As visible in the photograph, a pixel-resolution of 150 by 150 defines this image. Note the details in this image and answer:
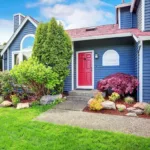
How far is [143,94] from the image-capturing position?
6.69 metres

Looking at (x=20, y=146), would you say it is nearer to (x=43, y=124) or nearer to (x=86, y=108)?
(x=43, y=124)

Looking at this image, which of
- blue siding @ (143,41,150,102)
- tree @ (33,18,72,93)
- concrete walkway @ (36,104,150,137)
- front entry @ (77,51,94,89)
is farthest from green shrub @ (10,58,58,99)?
blue siding @ (143,41,150,102)

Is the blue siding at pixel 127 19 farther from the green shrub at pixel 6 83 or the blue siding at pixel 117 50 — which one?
the green shrub at pixel 6 83

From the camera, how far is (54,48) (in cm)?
758

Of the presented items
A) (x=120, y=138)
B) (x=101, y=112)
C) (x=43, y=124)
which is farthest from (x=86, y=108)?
(x=120, y=138)

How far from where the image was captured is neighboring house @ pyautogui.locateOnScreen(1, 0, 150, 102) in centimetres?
777

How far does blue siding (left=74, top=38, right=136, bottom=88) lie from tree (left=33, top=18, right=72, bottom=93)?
69.2 inches

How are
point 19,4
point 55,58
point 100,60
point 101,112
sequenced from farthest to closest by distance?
point 19,4 < point 100,60 < point 55,58 < point 101,112

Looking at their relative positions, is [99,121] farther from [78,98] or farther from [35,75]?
[35,75]

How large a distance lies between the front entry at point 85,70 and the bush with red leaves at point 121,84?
63.1 inches

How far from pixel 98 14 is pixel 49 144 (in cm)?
1367

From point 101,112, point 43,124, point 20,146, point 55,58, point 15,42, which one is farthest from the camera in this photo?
point 15,42

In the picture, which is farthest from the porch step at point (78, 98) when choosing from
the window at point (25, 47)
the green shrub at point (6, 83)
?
the window at point (25, 47)

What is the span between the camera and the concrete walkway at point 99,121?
4309 millimetres
